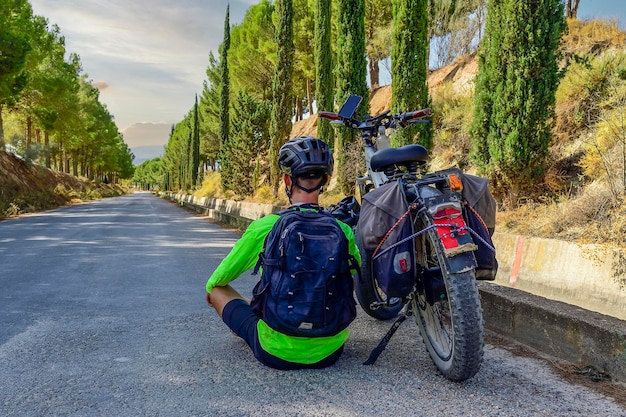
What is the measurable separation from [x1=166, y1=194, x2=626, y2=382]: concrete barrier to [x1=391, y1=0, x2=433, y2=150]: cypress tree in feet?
28.1

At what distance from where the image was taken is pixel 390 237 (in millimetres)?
2676

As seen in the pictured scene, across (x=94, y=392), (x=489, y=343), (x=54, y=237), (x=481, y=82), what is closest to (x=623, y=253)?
(x=489, y=343)

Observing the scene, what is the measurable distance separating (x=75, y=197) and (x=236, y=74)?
16.9 meters

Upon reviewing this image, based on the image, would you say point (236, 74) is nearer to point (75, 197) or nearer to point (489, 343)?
point (75, 197)

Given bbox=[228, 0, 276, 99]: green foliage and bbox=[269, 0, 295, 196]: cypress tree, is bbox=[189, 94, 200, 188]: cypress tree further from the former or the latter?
bbox=[269, 0, 295, 196]: cypress tree

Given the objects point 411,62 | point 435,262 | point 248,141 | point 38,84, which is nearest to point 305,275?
point 435,262

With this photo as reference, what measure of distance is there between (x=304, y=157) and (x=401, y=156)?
0.59 meters

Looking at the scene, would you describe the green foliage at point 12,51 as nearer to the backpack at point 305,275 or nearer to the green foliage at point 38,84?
the green foliage at point 38,84

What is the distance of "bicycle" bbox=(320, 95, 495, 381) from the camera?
2.48 metres

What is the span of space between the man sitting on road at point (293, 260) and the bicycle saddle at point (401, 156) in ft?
1.02

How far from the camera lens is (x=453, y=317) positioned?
2.48 metres

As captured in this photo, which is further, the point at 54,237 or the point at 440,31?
the point at 440,31

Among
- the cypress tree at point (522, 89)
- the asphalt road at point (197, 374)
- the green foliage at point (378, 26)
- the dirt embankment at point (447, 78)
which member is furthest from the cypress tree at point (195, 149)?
the asphalt road at point (197, 374)

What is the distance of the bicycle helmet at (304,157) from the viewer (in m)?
2.89
